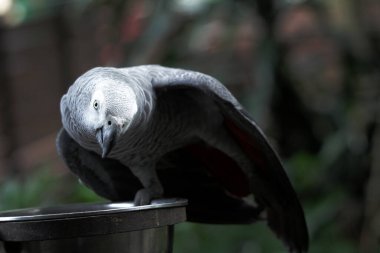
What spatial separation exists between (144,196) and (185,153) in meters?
0.19

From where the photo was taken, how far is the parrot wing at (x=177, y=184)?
51.2 inches

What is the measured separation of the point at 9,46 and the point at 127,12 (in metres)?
1.78

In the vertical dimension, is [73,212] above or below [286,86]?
above

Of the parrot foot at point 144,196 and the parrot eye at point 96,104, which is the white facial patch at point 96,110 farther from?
the parrot foot at point 144,196

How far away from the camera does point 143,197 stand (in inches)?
47.8

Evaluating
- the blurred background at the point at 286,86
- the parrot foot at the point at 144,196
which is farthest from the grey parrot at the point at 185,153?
the blurred background at the point at 286,86

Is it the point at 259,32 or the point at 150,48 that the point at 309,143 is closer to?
the point at 259,32

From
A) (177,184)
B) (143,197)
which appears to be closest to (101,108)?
(143,197)

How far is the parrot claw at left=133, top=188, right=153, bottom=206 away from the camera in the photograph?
47.2 inches

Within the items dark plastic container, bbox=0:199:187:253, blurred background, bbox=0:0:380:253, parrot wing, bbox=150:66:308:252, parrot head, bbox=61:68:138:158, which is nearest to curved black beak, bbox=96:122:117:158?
parrot head, bbox=61:68:138:158

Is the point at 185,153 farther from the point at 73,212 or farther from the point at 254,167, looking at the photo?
the point at 73,212

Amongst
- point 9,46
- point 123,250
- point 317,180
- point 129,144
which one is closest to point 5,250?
point 123,250

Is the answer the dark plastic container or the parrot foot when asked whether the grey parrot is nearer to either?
the parrot foot

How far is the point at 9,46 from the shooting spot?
4.09 m
